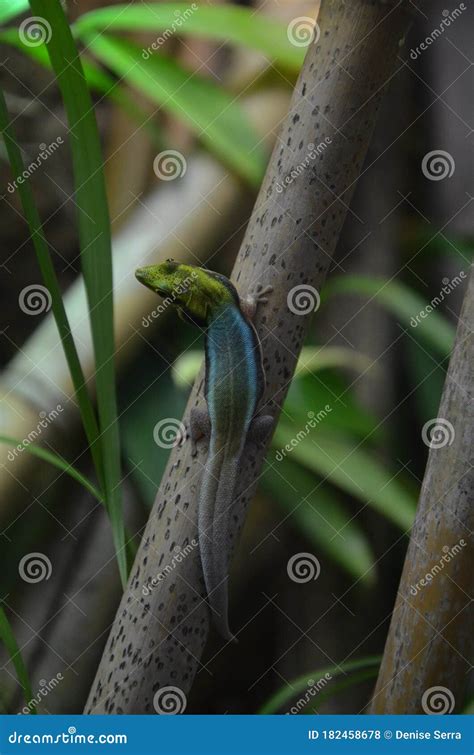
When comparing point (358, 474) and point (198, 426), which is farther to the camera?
point (358, 474)

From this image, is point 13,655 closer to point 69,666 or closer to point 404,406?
point 69,666

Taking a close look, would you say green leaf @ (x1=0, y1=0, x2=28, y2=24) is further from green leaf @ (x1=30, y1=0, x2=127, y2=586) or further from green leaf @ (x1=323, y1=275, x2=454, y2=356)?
green leaf @ (x1=323, y1=275, x2=454, y2=356)

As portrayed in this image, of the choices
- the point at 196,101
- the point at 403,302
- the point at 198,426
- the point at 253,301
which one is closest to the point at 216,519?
the point at 198,426

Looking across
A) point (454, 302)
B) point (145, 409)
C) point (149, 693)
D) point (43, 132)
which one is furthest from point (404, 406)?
point (43, 132)

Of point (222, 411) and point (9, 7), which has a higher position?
point (9, 7)

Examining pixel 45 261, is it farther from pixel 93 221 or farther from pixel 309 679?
pixel 309 679

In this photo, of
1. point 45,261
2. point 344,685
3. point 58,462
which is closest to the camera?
point 45,261

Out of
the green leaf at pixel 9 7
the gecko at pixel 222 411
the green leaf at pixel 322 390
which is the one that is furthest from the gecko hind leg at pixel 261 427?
the green leaf at pixel 9 7

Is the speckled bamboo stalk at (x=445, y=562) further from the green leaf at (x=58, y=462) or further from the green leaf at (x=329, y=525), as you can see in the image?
the green leaf at (x=58, y=462)
